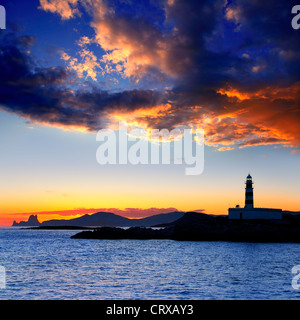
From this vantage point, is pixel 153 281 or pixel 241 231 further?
pixel 241 231

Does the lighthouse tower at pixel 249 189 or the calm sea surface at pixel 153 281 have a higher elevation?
the lighthouse tower at pixel 249 189

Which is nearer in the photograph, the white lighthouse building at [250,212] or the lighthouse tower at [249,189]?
the lighthouse tower at [249,189]

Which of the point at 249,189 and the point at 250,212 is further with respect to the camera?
the point at 250,212

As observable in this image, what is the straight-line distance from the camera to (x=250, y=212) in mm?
83000

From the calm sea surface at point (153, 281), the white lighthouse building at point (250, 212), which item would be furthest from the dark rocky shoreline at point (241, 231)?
the calm sea surface at point (153, 281)

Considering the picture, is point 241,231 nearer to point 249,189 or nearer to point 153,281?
point 249,189

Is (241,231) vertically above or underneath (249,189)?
underneath

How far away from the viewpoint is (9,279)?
29.1 m

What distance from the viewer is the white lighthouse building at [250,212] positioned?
3243 inches

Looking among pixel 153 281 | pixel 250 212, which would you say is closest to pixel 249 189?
pixel 250 212

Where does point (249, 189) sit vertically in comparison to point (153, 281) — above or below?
above

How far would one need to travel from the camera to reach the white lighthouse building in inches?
3243

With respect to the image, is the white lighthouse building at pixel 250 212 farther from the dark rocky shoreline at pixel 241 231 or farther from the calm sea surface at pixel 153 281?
the calm sea surface at pixel 153 281
